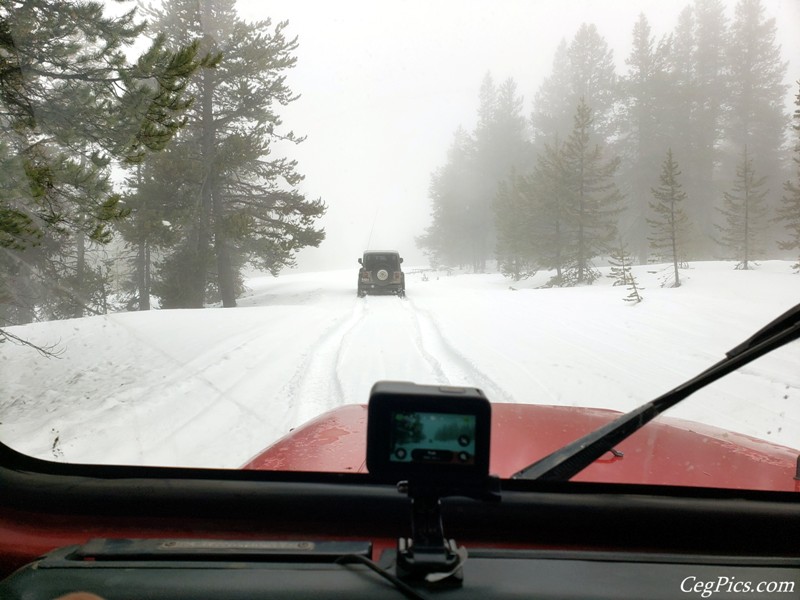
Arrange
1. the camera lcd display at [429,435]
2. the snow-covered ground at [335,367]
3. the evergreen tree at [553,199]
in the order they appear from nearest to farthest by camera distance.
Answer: the camera lcd display at [429,435]
the snow-covered ground at [335,367]
the evergreen tree at [553,199]

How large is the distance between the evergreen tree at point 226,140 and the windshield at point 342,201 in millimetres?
27

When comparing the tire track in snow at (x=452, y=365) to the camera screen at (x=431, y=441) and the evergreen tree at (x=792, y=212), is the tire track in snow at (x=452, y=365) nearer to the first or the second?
the evergreen tree at (x=792, y=212)

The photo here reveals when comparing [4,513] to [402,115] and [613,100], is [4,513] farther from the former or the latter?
[613,100]

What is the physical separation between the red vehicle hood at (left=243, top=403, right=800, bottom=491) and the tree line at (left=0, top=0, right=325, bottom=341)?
82.1 inches

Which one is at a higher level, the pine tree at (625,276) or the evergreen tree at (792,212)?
the evergreen tree at (792,212)

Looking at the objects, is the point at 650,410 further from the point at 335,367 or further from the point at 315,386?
the point at 335,367

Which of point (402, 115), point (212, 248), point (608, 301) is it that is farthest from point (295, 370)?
point (608, 301)

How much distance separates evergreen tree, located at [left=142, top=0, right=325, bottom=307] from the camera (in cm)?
325

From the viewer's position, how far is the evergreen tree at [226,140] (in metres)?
3.25

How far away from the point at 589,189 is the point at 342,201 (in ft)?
10.5

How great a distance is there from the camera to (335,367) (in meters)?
5.67

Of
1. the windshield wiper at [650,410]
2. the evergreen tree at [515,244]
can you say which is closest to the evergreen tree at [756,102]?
the windshield wiper at [650,410]

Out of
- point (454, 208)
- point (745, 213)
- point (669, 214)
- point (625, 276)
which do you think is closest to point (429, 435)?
point (669, 214)

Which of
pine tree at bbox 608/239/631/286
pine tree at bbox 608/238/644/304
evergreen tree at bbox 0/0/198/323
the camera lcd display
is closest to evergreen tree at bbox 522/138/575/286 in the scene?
pine tree at bbox 608/239/631/286
